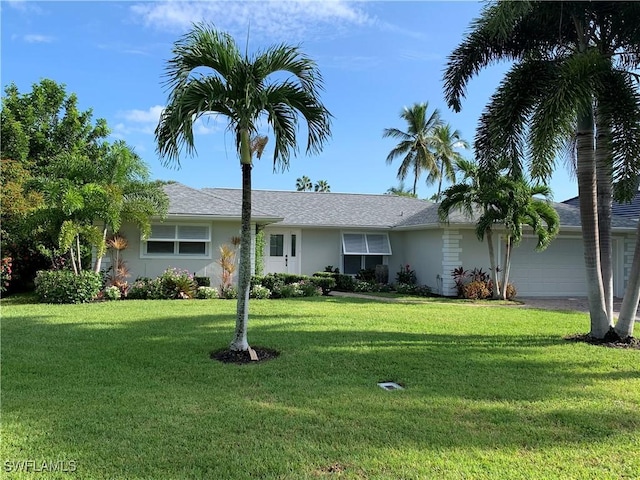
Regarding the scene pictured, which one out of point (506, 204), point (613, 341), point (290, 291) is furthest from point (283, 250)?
point (613, 341)

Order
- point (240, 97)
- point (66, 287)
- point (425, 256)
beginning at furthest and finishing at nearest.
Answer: point (425, 256)
point (66, 287)
point (240, 97)

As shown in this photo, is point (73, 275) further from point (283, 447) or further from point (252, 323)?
point (283, 447)

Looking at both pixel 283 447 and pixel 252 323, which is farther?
pixel 252 323

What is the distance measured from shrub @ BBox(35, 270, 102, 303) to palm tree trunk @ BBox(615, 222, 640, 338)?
1340cm

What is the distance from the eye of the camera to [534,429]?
4.42 meters

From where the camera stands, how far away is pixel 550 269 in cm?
1808

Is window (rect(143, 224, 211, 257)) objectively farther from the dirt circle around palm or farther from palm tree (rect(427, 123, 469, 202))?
palm tree (rect(427, 123, 469, 202))

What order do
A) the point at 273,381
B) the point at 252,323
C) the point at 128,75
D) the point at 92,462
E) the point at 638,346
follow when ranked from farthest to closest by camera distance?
1. the point at 128,75
2. the point at 252,323
3. the point at 638,346
4. the point at 273,381
5. the point at 92,462

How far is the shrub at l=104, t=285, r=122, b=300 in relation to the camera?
539 inches

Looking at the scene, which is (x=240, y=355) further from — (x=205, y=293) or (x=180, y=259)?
(x=180, y=259)

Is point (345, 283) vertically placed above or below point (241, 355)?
above

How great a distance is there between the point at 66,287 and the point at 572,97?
1320cm

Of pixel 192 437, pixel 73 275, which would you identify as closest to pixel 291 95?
pixel 192 437

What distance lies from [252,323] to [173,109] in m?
5.22
